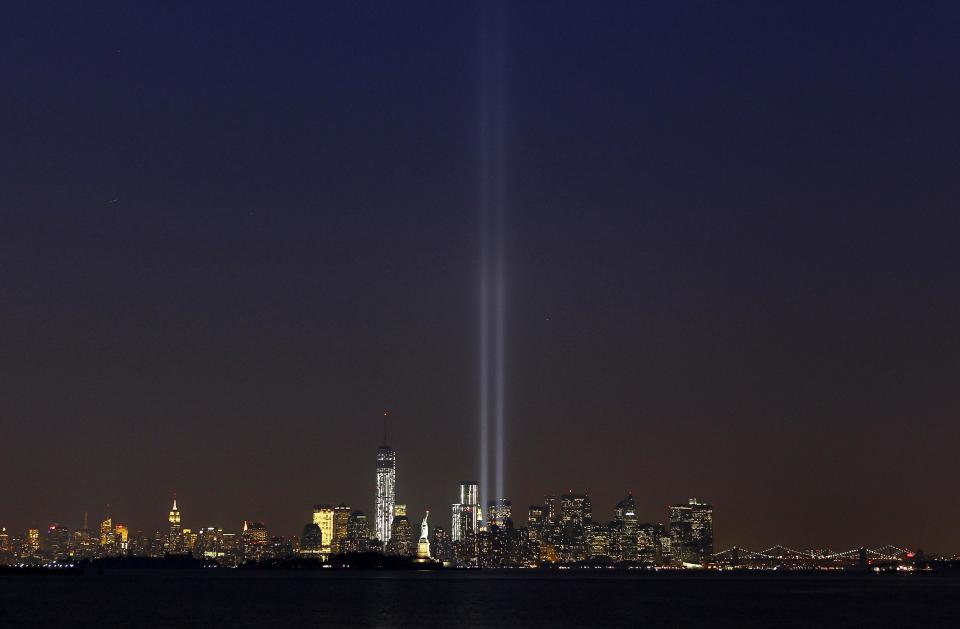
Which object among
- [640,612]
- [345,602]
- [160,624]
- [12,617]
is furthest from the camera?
[345,602]

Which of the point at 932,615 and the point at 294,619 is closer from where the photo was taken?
the point at 294,619

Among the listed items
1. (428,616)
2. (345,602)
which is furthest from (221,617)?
(345,602)

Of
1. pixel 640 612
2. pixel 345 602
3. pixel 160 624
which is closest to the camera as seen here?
pixel 160 624

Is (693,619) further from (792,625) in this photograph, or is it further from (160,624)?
(160,624)

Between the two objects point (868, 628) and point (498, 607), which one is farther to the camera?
point (498, 607)

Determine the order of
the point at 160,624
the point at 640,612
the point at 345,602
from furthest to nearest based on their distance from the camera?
the point at 345,602
the point at 640,612
the point at 160,624

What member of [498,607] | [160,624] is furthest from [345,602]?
[160,624]

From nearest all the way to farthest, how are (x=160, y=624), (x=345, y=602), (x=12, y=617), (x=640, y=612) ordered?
(x=160, y=624) < (x=12, y=617) < (x=640, y=612) < (x=345, y=602)

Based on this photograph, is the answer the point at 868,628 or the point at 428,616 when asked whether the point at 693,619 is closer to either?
the point at 868,628
